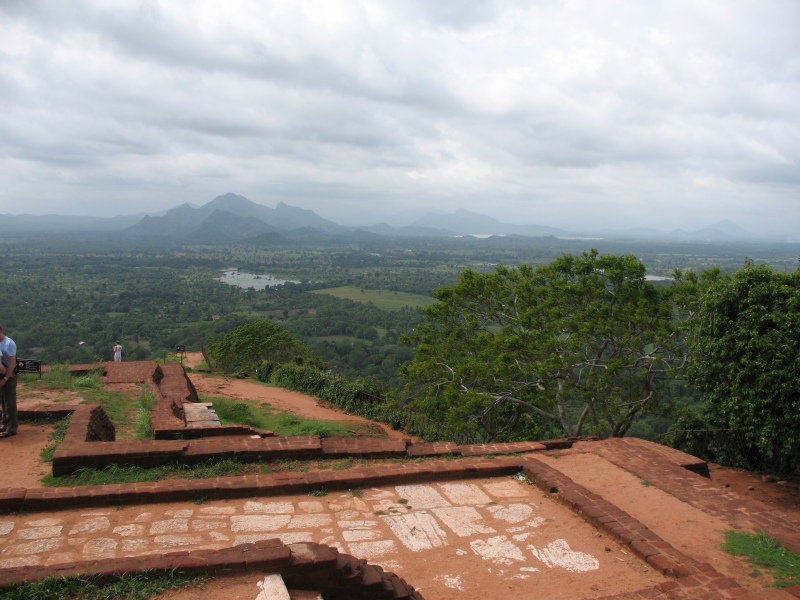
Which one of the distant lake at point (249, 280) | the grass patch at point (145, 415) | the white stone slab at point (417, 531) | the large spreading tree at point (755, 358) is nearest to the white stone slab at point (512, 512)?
the white stone slab at point (417, 531)

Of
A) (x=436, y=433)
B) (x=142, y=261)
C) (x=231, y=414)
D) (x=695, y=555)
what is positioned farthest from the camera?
(x=142, y=261)

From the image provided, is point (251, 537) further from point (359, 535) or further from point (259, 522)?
point (359, 535)

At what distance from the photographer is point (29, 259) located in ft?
356

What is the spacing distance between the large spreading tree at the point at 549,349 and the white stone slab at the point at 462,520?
708 centimetres

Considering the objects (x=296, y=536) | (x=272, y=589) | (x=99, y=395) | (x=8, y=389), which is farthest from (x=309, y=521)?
(x=99, y=395)

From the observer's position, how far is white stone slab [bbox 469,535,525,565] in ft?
14.3

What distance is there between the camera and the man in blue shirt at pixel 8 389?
6285 mm

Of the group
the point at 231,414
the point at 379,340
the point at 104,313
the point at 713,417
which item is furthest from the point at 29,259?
the point at 713,417

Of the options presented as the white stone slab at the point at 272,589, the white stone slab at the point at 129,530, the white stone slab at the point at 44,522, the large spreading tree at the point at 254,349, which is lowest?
the large spreading tree at the point at 254,349

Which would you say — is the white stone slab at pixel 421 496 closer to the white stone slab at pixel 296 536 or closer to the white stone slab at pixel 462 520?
the white stone slab at pixel 462 520

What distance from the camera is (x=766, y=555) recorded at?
4.45 m

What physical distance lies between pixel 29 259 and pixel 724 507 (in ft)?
437

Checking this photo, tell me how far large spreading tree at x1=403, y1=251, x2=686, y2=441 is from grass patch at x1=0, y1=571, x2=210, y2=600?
949 centimetres

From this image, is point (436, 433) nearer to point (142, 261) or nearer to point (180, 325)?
point (180, 325)
